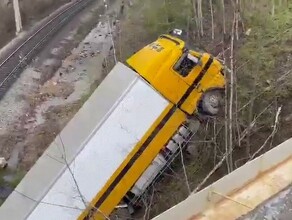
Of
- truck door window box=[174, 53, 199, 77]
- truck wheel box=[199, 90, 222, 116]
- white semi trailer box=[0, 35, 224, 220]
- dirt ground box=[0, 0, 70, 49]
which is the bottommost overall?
dirt ground box=[0, 0, 70, 49]

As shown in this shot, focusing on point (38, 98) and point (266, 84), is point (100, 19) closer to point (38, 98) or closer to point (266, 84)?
point (38, 98)

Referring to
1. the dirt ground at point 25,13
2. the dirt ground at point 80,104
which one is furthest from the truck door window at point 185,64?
the dirt ground at point 25,13

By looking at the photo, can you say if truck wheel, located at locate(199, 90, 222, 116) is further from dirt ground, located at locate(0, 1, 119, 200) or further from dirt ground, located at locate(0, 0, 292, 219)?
dirt ground, located at locate(0, 1, 119, 200)

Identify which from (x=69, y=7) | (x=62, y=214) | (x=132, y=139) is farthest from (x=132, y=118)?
(x=69, y=7)

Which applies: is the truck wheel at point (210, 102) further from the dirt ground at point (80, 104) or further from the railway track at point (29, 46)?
the railway track at point (29, 46)

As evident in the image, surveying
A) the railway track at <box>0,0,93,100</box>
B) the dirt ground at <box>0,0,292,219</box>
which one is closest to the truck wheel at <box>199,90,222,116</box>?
the dirt ground at <box>0,0,292,219</box>

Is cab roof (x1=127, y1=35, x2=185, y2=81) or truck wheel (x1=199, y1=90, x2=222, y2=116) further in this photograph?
truck wheel (x1=199, y1=90, x2=222, y2=116)

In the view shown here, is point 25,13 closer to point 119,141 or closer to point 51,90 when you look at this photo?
point 51,90

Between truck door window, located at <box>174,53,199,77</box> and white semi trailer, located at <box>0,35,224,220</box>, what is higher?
truck door window, located at <box>174,53,199,77</box>
